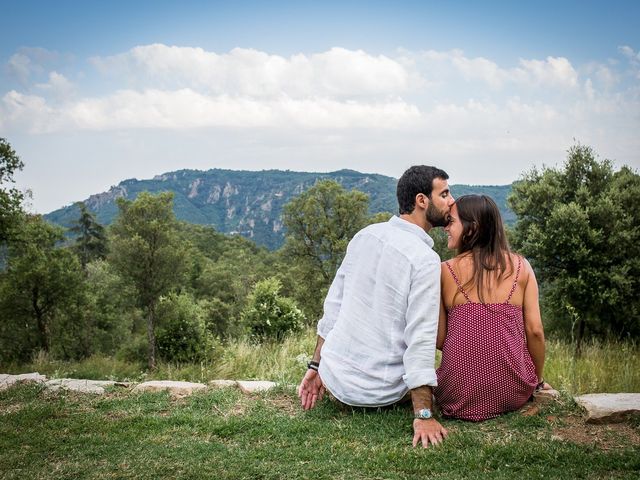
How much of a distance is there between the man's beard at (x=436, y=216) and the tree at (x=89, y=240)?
6209cm

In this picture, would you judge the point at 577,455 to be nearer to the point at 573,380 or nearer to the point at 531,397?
the point at 531,397

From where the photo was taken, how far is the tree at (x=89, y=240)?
60.8 meters

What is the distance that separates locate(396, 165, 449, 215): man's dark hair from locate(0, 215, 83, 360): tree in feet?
98.6

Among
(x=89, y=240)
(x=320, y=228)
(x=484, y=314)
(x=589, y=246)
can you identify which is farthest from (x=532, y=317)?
(x=89, y=240)

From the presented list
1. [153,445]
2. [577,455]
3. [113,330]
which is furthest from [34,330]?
[577,455]

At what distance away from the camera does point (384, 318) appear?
4.20 meters

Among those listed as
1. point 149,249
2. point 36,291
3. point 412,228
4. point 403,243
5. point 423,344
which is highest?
point 412,228

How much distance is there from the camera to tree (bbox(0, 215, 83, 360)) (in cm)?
2994

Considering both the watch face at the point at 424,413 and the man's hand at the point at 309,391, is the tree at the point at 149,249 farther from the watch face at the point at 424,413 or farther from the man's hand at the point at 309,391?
the watch face at the point at 424,413

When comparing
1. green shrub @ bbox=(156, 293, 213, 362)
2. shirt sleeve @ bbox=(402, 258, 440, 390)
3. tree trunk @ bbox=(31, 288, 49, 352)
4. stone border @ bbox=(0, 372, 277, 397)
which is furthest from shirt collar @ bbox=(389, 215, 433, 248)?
tree trunk @ bbox=(31, 288, 49, 352)

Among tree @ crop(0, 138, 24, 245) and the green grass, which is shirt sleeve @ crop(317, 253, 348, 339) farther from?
tree @ crop(0, 138, 24, 245)

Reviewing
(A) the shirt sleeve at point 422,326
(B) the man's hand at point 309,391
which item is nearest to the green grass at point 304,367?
(B) the man's hand at point 309,391

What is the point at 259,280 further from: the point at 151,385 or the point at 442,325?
the point at 442,325

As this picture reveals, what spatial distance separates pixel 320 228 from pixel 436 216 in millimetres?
37242
